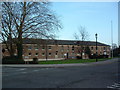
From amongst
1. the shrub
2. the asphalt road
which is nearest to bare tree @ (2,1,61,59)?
the shrub

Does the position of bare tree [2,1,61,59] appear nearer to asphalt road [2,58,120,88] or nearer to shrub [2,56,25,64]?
shrub [2,56,25,64]

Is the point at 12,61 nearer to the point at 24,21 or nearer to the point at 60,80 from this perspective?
the point at 24,21

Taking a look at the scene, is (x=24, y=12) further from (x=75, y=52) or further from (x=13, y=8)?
(x=75, y=52)

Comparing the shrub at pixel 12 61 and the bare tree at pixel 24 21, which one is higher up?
the bare tree at pixel 24 21

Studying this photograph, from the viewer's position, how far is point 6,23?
33.0 metres

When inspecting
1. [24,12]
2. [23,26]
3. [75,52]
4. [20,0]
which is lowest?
[75,52]

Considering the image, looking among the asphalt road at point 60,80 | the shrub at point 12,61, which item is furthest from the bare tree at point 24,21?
the asphalt road at point 60,80

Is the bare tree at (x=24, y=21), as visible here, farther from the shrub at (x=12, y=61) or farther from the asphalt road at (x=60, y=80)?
the asphalt road at (x=60, y=80)

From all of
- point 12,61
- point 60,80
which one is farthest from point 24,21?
point 60,80

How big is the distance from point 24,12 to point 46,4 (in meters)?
5.07

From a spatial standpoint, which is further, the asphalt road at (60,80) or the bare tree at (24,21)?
the bare tree at (24,21)

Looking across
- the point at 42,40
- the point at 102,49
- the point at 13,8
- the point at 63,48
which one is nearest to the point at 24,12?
the point at 13,8

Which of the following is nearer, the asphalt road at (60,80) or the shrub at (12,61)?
the asphalt road at (60,80)

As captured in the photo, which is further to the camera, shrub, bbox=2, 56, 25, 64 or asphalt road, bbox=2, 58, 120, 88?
shrub, bbox=2, 56, 25, 64
